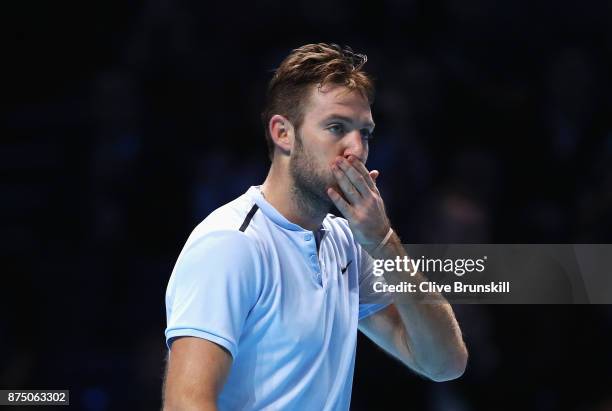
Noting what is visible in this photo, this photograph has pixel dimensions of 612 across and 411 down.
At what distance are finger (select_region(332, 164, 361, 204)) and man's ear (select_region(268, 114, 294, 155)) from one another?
0.20 metres

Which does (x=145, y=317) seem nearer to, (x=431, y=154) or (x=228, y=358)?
(x=431, y=154)

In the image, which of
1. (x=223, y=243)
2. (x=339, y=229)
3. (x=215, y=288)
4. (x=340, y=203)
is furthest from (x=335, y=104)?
(x=215, y=288)

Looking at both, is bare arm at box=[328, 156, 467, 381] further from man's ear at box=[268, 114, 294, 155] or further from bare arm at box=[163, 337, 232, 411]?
bare arm at box=[163, 337, 232, 411]

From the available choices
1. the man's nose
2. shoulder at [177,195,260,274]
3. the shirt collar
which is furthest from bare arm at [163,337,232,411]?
the man's nose

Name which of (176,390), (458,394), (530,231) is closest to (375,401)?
(458,394)

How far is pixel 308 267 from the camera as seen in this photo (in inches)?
102

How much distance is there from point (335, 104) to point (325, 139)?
11cm

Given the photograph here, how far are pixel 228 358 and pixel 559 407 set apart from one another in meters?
2.56

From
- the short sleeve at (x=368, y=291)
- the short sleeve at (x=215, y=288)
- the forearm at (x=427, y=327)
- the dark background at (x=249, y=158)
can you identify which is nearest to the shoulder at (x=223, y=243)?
the short sleeve at (x=215, y=288)

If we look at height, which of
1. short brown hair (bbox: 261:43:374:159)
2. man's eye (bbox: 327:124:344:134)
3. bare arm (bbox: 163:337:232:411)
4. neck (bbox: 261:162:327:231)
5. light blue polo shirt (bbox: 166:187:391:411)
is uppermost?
short brown hair (bbox: 261:43:374:159)

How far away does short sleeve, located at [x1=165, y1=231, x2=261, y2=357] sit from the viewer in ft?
7.39

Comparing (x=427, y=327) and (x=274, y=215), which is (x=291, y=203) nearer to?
(x=274, y=215)

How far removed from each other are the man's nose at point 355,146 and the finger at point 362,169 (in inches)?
0.6

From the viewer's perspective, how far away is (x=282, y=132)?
8.98 feet
